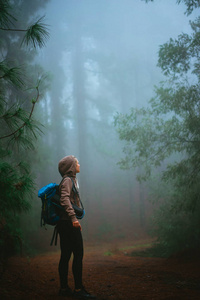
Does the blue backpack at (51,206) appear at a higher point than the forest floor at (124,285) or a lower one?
higher

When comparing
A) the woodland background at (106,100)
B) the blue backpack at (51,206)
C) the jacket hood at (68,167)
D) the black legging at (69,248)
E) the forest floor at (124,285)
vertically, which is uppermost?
the woodland background at (106,100)

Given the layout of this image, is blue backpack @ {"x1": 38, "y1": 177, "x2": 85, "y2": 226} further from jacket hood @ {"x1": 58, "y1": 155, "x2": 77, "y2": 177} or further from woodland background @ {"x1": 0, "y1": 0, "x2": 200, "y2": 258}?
woodland background @ {"x1": 0, "y1": 0, "x2": 200, "y2": 258}

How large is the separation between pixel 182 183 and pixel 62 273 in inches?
193

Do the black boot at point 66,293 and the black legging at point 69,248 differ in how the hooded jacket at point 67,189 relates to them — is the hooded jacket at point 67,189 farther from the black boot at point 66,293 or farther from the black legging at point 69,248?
the black boot at point 66,293

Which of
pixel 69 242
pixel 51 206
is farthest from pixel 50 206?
pixel 69 242

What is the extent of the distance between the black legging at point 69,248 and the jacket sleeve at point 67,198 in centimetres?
22

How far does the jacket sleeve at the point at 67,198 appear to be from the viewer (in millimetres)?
3252

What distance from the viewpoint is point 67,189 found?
135 inches

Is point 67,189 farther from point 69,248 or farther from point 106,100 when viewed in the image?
point 106,100

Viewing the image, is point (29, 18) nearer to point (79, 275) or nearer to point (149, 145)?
point (149, 145)

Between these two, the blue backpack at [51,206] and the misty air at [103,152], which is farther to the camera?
the misty air at [103,152]

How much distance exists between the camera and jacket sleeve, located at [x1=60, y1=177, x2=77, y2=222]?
3.25 metres

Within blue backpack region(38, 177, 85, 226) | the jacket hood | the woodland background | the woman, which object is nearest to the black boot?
the woman

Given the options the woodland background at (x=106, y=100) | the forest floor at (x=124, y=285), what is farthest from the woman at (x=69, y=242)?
the woodland background at (x=106, y=100)
